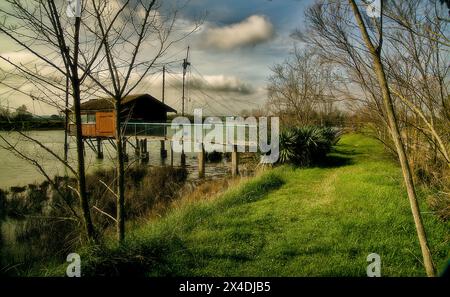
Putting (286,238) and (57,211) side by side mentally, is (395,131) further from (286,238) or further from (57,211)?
(57,211)

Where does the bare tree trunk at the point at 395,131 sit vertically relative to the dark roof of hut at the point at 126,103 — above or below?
below

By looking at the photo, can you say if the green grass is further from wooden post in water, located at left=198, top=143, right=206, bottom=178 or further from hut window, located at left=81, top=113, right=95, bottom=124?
hut window, located at left=81, top=113, right=95, bottom=124

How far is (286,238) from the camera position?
5.49 metres

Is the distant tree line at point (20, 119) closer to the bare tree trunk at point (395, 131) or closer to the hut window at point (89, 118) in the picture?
the bare tree trunk at point (395, 131)

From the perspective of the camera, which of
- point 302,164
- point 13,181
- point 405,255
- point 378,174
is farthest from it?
point 13,181

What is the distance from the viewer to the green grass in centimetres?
430

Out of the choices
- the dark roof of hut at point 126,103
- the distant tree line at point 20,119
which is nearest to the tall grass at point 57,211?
the distant tree line at point 20,119

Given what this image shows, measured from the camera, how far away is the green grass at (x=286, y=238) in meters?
4.30

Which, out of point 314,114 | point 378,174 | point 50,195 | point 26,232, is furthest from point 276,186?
point 314,114

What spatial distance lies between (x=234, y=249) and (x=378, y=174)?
6.73 metres

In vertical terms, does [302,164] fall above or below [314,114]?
below

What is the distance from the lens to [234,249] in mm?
Answer: 5051

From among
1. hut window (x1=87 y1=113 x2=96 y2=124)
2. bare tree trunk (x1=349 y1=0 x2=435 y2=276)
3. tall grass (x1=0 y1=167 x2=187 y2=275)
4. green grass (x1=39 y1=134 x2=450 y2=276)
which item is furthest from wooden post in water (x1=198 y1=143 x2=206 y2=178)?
bare tree trunk (x1=349 y1=0 x2=435 y2=276)
